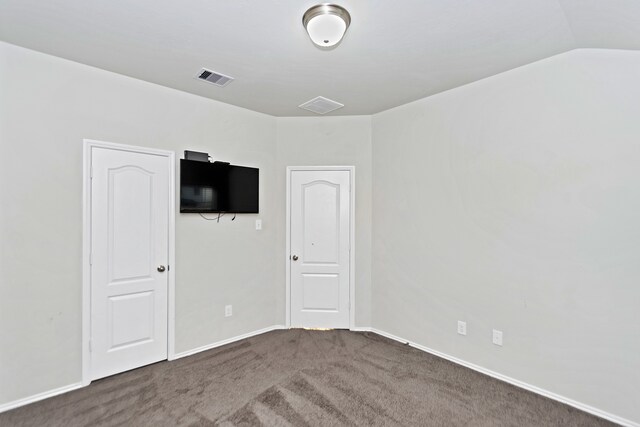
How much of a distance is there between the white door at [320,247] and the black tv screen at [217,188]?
56cm

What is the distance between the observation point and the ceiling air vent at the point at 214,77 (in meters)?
2.82

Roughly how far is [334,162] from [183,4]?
243 centimetres

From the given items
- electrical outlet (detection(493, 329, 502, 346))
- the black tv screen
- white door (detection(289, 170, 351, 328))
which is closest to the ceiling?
the black tv screen

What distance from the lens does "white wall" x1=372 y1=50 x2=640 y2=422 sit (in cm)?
223

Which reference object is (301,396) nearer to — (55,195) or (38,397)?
(38,397)

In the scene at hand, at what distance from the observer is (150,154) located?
304 centimetres

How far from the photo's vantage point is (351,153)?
13.2 feet

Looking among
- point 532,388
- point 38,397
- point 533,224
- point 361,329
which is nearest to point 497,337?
point 532,388

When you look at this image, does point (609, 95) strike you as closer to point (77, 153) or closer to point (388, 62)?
point (388, 62)

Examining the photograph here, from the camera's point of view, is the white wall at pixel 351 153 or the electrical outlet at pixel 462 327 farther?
the white wall at pixel 351 153

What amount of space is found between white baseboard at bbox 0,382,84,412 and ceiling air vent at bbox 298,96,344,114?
3.38m

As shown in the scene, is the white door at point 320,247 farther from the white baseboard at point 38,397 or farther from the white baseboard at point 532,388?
the white baseboard at point 38,397

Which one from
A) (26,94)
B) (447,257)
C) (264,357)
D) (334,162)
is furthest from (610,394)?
(26,94)

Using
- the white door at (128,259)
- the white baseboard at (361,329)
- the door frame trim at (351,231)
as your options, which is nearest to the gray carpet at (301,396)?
the white door at (128,259)
